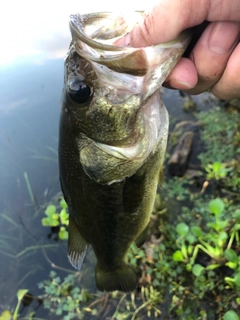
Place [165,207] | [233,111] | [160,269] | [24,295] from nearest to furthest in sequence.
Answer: [160,269]
[24,295]
[165,207]
[233,111]

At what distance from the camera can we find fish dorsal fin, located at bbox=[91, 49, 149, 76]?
104 cm

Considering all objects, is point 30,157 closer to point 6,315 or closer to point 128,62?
point 6,315

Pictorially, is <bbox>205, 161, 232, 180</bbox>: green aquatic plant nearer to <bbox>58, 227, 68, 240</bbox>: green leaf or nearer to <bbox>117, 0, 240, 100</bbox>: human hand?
<bbox>58, 227, 68, 240</bbox>: green leaf

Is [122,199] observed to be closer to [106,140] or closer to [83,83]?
[106,140]

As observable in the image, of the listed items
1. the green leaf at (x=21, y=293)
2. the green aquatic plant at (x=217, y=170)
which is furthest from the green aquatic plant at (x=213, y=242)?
the green leaf at (x=21, y=293)

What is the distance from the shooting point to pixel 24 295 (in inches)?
113

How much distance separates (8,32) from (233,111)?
3.73m

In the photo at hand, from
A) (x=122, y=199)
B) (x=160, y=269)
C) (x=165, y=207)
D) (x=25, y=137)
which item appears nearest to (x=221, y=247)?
(x=160, y=269)

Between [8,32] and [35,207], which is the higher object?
[8,32]

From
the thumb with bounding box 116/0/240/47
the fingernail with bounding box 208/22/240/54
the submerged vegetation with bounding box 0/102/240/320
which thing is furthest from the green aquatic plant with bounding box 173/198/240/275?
the thumb with bounding box 116/0/240/47

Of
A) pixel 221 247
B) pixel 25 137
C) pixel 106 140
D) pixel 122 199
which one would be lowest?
pixel 25 137

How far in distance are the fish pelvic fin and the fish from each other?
33cm

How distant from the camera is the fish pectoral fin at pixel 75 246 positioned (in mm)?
1642

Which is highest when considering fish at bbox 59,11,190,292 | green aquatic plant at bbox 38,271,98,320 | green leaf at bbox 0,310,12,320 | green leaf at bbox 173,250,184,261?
fish at bbox 59,11,190,292
